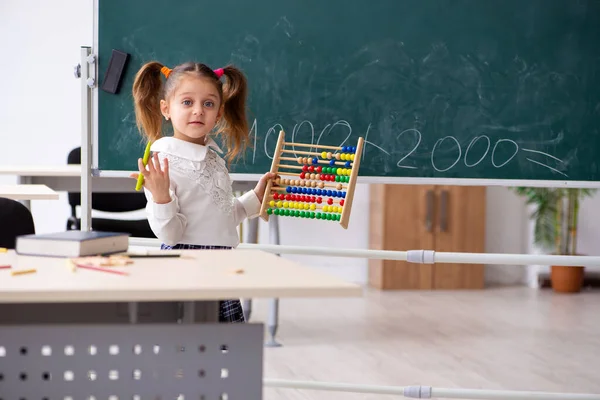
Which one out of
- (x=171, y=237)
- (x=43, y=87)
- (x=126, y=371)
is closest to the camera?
(x=126, y=371)

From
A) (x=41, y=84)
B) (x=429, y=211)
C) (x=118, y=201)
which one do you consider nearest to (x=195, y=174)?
(x=118, y=201)

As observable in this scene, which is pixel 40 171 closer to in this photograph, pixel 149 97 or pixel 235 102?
pixel 149 97

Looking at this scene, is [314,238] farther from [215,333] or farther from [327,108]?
[215,333]

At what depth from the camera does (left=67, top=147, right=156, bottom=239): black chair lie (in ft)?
14.5

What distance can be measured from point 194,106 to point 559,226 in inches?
171

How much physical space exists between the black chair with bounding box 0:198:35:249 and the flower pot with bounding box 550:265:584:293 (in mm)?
4394

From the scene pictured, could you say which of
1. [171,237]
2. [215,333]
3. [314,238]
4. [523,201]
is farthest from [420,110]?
[523,201]

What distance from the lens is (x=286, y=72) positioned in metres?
2.92

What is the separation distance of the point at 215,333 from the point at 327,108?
1.51 meters

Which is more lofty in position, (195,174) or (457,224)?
(195,174)

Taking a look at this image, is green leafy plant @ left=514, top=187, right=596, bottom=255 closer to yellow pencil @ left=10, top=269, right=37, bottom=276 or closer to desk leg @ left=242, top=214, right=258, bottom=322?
desk leg @ left=242, top=214, right=258, bottom=322

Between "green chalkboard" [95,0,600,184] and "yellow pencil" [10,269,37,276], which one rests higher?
"green chalkboard" [95,0,600,184]

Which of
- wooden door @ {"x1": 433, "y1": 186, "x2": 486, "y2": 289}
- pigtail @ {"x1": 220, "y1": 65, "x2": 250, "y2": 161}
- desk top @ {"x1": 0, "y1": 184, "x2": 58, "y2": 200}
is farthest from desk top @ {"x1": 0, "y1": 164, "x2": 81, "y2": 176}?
wooden door @ {"x1": 433, "y1": 186, "x2": 486, "y2": 289}

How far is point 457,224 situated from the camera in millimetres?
6043
